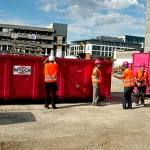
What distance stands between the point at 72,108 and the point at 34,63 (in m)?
2.15

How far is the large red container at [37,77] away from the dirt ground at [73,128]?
57cm

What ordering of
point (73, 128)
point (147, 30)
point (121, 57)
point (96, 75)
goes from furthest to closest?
point (121, 57) → point (147, 30) → point (96, 75) → point (73, 128)

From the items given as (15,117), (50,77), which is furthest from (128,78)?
(15,117)

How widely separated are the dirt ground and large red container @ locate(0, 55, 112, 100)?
57cm

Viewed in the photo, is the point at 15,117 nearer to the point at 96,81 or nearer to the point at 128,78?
the point at 96,81

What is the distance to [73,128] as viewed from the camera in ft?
23.5

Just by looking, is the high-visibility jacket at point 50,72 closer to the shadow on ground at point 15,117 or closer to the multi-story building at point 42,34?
the shadow on ground at point 15,117

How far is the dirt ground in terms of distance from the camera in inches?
230

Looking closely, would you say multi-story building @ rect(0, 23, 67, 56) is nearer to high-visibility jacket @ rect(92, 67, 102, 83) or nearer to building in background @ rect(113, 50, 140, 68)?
building in background @ rect(113, 50, 140, 68)

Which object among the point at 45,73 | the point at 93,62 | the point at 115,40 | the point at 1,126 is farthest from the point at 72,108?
the point at 115,40

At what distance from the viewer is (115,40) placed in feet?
381

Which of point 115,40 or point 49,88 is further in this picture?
point 115,40

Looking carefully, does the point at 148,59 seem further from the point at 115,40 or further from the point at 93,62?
the point at 115,40

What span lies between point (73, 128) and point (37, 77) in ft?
12.4
